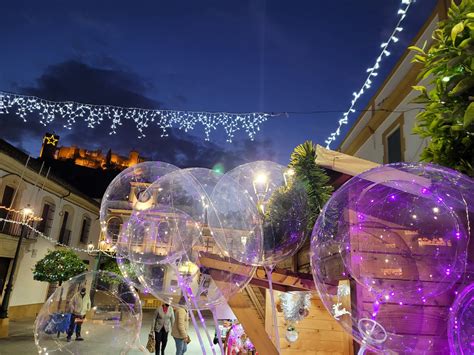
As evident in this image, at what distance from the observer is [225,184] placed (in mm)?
3189

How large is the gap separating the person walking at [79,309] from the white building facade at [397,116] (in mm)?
6199

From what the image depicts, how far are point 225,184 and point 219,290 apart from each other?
1054 mm

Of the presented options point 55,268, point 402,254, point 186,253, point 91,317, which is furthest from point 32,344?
point 402,254

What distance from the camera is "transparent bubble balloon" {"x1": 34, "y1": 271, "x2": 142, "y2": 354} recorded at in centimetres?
367

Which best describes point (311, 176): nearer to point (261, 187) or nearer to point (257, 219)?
point (261, 187)

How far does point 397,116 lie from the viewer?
822 cm

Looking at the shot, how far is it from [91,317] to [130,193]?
152 centimetres

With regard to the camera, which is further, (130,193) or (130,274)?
(130,274)

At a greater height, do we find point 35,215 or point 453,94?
point 35,215

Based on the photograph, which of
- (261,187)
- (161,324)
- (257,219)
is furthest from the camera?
(161,324)

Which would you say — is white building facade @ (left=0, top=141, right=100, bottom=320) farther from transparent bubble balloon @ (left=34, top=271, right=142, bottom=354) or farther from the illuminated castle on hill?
the illuminated castle on hill

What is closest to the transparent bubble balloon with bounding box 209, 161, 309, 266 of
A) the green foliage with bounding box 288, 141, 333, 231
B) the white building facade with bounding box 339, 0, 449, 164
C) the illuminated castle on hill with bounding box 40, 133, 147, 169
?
the green foliage with bounding box 288, 141, 333, 231

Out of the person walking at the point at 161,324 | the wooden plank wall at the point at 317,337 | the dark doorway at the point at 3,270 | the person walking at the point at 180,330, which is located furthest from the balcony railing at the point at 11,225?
the wooden plank wall at the point at 317,337

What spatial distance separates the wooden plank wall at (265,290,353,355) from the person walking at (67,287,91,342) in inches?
114
